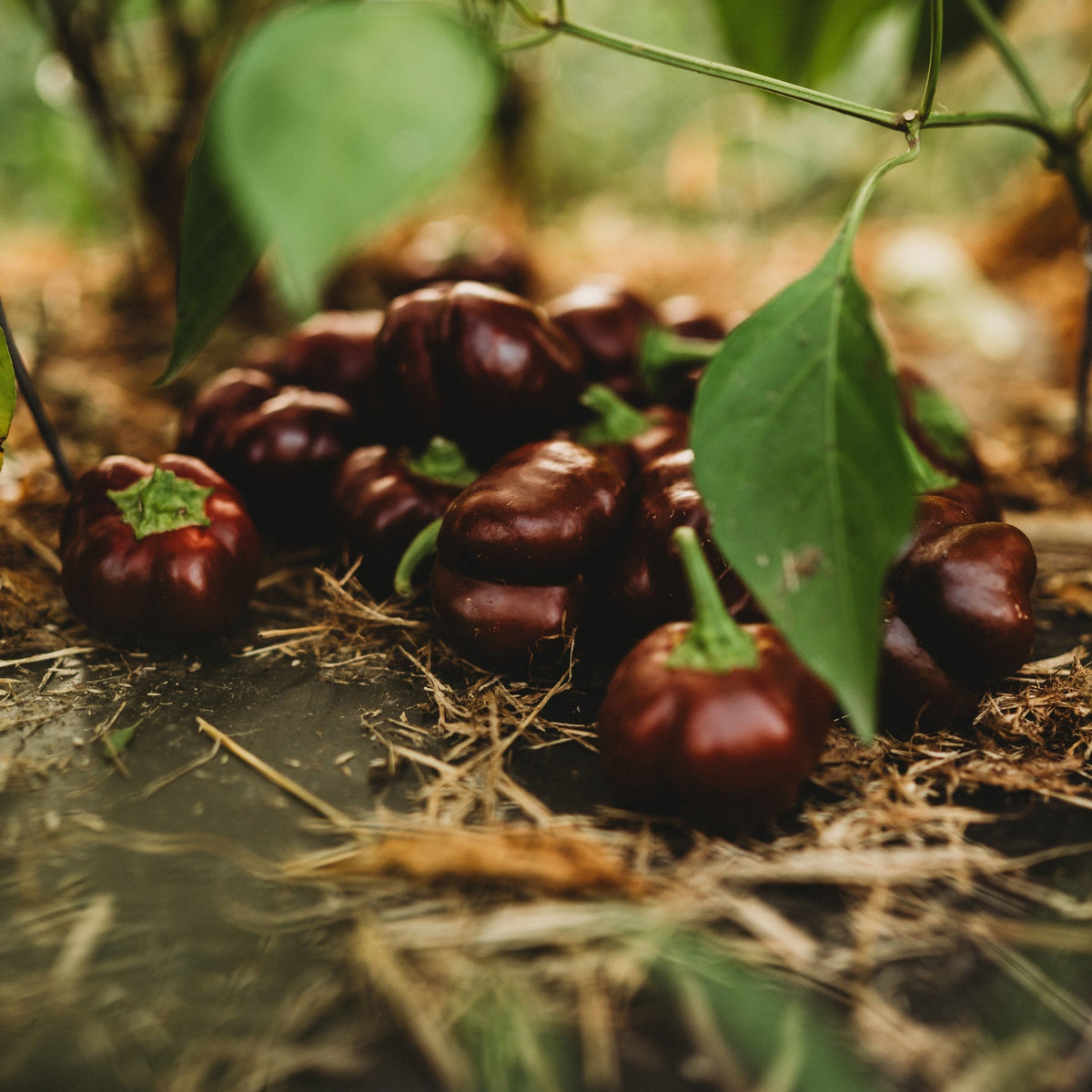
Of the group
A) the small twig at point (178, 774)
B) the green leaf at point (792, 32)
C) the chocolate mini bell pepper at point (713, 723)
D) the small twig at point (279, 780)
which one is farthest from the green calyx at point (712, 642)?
the green leaf at point (792, 32)

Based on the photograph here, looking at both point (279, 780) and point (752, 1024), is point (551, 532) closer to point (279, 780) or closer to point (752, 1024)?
point (279, 780)

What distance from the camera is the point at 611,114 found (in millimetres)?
5715

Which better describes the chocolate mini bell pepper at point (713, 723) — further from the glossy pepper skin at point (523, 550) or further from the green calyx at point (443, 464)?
the green calyx at point (443, 464)

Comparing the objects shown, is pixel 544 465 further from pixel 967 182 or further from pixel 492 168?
pixel 967 182

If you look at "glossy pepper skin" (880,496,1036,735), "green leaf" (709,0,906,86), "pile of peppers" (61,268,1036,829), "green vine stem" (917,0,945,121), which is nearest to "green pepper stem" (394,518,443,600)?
"pile of peppers" (61,268,1036,829)

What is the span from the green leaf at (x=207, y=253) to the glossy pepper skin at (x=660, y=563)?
1.50ft

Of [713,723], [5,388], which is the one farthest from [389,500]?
[713,723]

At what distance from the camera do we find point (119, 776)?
790mm

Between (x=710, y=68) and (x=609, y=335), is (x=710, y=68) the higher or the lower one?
the higher one

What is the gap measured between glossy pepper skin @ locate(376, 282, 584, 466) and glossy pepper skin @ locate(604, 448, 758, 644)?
203mm

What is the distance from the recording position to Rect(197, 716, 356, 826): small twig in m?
0.74

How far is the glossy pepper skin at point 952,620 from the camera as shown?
2.64 feet

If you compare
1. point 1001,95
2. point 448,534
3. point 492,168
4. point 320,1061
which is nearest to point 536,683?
point 448,534

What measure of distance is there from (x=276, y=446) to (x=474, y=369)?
0.31 metres
